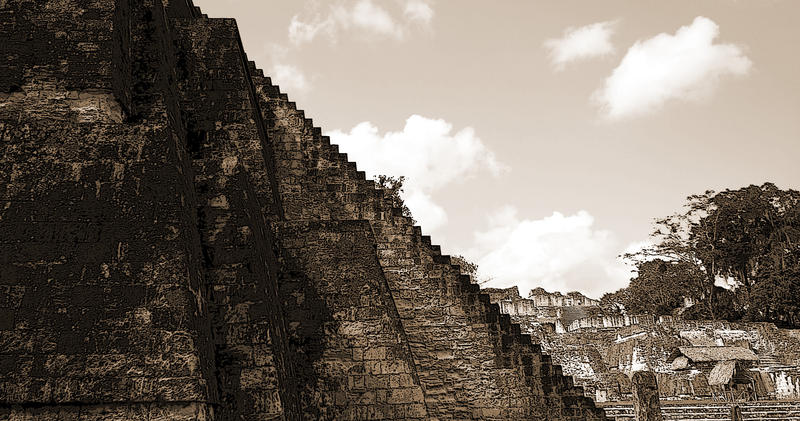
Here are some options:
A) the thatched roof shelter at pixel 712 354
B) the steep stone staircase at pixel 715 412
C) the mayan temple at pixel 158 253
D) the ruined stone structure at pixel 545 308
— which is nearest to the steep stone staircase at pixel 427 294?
the mayan temple at pixel 158 253

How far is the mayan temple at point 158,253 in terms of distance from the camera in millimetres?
3129

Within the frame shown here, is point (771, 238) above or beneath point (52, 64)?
above

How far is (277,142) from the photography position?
10.1 metres

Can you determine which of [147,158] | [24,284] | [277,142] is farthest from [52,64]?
[277,142]

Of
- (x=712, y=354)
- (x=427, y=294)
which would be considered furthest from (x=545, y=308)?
(x=427, y=294)

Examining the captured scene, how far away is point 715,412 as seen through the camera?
19.9m

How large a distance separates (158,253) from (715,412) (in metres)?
20.3

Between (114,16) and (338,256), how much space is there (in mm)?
2541

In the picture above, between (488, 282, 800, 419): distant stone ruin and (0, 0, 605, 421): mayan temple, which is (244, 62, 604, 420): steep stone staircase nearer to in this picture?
(0, 0, 605, 421): mayan temple

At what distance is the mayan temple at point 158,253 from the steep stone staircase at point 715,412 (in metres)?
15.3

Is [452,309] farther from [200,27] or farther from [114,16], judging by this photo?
[114,16]

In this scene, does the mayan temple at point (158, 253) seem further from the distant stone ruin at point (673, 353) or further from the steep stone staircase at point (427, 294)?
the distant stone ruin at point (673, 353)

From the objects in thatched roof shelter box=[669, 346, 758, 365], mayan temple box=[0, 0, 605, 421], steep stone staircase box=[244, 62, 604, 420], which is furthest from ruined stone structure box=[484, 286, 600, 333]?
mayan temple box=[0, 0, 605, 421]

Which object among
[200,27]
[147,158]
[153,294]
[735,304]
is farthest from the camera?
[735,304]
